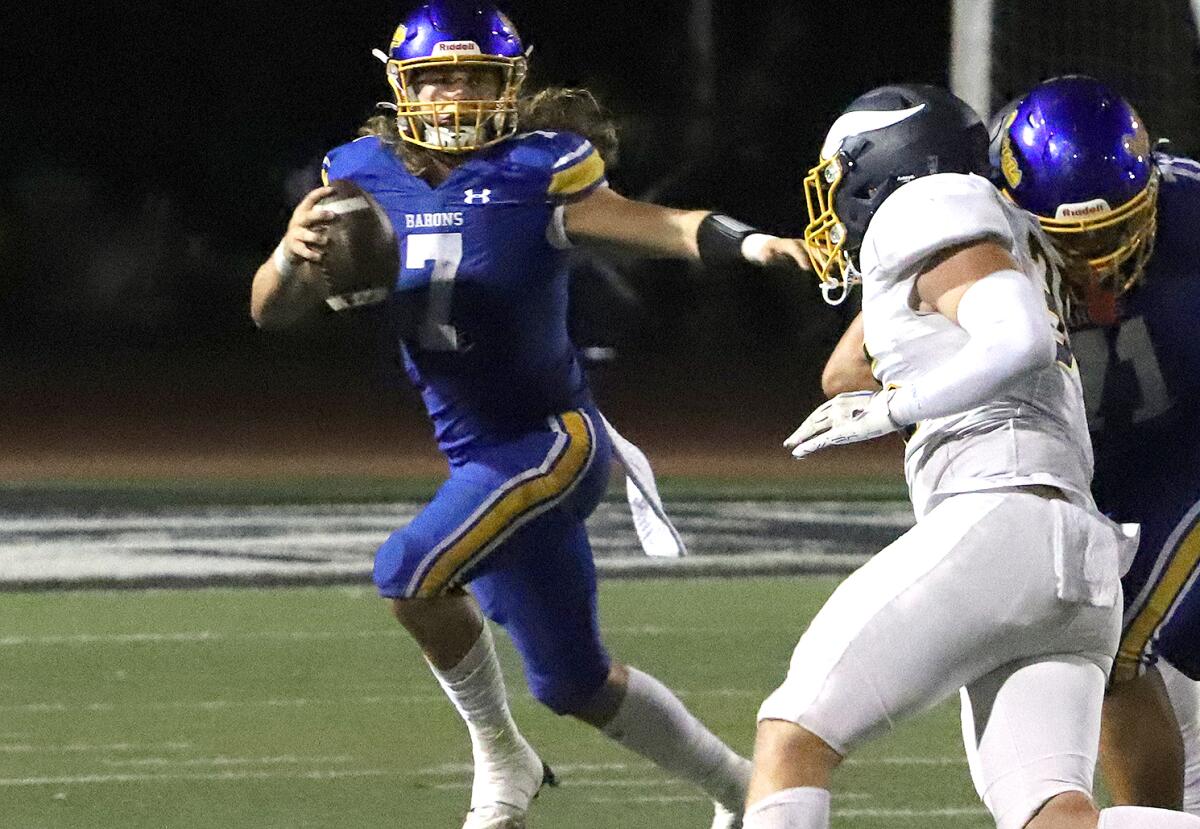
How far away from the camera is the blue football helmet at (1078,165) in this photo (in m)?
2.81

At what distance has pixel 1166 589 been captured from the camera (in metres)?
3.23

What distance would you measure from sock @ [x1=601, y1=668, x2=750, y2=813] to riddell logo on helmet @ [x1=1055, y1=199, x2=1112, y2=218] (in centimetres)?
120

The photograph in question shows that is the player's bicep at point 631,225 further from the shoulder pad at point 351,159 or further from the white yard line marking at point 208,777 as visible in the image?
A: the white yard line marking at point 208,777

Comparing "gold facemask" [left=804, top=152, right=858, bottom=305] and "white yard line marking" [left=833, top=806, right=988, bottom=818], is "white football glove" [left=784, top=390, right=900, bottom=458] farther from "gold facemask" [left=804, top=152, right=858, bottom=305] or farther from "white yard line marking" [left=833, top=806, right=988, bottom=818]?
"white yard line marking" [left=833, top=806, right=988, bottom=818]

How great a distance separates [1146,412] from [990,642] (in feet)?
2.76

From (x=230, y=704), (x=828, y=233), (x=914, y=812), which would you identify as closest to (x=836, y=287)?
(x=828, y=233)

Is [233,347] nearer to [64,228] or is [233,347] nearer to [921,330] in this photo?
[64,228]

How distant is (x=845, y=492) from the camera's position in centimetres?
924

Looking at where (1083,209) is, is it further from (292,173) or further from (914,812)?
(292,173)

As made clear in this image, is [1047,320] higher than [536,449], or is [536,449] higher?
[1047,320]

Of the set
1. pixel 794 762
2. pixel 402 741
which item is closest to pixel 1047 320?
pixel 794 762

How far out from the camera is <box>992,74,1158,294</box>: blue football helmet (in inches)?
111

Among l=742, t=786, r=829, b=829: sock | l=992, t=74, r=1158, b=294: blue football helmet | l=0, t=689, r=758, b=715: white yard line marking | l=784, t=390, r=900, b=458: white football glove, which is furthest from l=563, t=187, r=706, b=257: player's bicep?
l=0, t=689, r=758, b=715: white yard line marking

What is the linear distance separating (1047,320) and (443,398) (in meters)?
1.47
